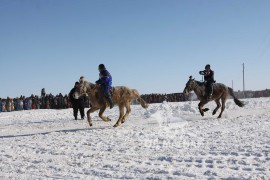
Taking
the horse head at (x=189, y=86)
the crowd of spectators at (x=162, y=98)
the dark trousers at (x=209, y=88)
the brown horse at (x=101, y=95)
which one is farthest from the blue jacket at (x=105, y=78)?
the crowd of spectators at (x=162, y=98)

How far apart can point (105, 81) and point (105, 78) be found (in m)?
0.12

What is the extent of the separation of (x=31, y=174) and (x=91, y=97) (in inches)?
286

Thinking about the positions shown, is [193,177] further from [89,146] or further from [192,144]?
[89,146]

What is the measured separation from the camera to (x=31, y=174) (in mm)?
5770

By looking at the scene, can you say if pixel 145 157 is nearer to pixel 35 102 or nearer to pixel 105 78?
pixel 105 78

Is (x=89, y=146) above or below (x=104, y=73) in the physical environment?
below

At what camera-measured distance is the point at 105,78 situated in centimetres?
1309

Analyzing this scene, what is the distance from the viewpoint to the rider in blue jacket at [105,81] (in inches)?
509

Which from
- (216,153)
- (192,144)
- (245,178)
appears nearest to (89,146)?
(192,144)

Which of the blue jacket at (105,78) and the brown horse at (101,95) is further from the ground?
the blue jacket at (105,78)

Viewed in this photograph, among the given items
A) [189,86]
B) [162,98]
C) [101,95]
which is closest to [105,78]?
[101,95]

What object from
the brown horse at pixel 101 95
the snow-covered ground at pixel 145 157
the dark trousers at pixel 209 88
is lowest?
the snow-covered ground at pixel 145 157

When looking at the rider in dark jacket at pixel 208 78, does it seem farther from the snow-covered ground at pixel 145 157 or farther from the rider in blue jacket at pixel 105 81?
the snow-covered ground at pixel 145 157

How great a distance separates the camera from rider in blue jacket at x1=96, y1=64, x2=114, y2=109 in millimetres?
12930
